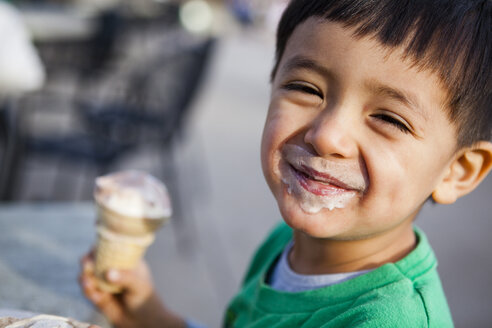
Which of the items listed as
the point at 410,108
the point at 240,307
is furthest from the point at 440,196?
the point at 240,307

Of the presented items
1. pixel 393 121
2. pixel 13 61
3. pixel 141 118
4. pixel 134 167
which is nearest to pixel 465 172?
pixel 393 121

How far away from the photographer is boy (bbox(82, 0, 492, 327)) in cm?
95

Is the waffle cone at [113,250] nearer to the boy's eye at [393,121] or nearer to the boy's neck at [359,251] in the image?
the boy's neck at [359,251]

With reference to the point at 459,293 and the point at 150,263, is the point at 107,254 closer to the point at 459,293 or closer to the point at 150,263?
the point at 150,263

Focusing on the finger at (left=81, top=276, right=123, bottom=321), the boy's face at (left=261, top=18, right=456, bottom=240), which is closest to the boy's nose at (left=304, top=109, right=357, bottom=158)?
the boy's face at (left=261, top=18, right=456, bottom=240)

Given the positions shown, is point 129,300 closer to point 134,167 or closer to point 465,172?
point 465,172

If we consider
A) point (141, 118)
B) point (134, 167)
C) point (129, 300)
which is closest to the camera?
point (129, 300)

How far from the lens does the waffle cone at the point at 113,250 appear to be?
4.58ft

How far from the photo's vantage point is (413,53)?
95cm

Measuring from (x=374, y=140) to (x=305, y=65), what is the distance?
0.67 ft

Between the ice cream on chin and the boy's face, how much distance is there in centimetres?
43

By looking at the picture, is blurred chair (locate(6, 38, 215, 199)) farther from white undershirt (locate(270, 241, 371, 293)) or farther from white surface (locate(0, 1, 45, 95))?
white undershirt (locate(270, 241, 371, 293))

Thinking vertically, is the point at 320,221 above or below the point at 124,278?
above

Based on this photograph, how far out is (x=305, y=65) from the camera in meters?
1.03
